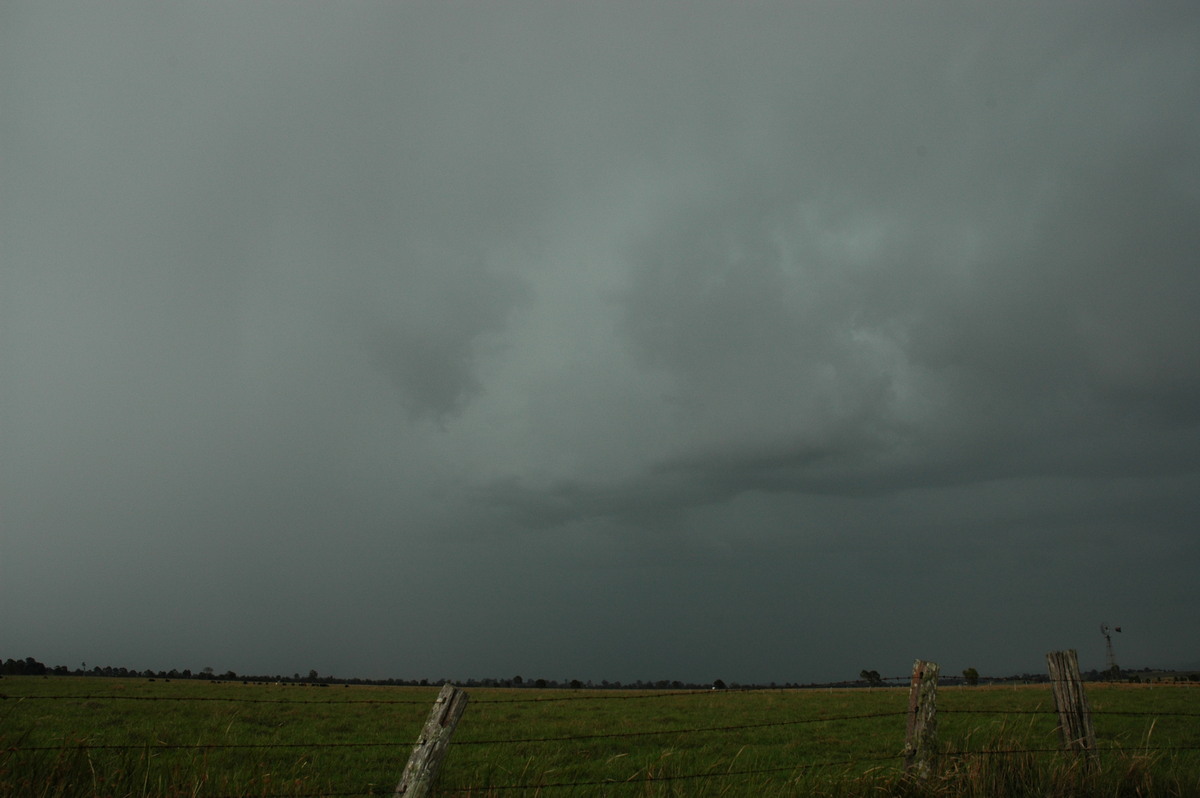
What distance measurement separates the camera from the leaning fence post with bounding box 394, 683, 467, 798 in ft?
18.3

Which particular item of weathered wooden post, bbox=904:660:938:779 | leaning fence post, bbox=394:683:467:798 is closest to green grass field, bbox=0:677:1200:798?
weathered wooden post, bbox=904:660:938:779

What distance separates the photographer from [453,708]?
591 cm

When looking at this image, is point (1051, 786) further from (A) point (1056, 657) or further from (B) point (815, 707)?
(B) point (815, 707)

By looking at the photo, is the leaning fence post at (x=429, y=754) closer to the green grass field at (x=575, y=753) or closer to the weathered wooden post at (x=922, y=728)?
the green grass field at (x=575, y=753)

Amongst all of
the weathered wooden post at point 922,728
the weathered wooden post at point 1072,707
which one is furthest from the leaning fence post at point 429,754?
the weathered wooden post at point 1072,707

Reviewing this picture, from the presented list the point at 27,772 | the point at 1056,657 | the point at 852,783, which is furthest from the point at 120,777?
the point at 1056,657

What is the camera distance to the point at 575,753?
20.0 m

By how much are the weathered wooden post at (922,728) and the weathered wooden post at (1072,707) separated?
79.2 inches

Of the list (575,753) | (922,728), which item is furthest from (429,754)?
(575,753)

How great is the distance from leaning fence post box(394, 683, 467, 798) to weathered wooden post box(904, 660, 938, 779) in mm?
5035

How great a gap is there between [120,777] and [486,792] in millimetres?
3520

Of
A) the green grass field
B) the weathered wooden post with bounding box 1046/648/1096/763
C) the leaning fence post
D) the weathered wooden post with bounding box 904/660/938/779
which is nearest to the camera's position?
the leaning fence post

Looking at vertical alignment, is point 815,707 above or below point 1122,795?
below

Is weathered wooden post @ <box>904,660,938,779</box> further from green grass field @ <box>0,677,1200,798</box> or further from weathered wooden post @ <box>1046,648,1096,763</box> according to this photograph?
weathered wooden post @ <box>1046,648,1096,763</box>
